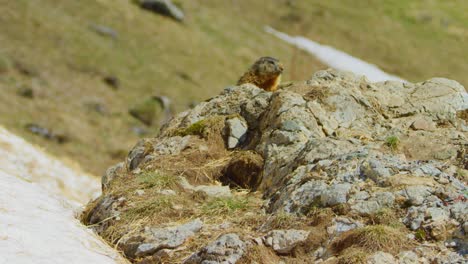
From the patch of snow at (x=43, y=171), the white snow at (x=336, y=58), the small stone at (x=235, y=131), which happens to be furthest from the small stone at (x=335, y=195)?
the white snow at (x=336, y=58)

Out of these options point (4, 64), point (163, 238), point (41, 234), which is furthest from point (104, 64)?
point (163, 238)

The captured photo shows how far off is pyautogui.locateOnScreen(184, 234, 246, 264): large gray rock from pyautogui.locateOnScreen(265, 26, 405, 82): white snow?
5997cm

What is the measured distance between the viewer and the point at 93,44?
58.6m

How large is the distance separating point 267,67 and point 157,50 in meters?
48.6

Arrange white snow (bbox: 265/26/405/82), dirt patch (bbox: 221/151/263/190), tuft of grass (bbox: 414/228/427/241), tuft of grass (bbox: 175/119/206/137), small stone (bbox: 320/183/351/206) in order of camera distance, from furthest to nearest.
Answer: white snow (bbox: 265/26/405/82) → tuft of grass (bbox: 175/119/206/137) → dirt patch (bbox: 221/151/263/190) → small stone (bbox: 320/183/351/206) → tuft of grass (bbox: 414/228/427/241)

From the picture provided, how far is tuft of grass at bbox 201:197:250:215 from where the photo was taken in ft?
34.1

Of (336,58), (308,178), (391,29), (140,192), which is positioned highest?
(308,178)

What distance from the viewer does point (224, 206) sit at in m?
10.5

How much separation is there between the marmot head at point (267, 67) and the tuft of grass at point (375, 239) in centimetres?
779

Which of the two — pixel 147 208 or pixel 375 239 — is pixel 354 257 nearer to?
pixel 375 239

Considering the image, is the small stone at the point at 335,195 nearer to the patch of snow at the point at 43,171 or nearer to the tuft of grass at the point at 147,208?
the tuft of grass at the point at 147,208

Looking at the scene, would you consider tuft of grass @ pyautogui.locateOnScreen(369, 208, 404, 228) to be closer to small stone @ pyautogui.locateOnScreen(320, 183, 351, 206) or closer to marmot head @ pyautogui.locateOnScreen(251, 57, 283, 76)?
small stone @ pyautogui.locateOnScreen(320, 183, 351, 206)

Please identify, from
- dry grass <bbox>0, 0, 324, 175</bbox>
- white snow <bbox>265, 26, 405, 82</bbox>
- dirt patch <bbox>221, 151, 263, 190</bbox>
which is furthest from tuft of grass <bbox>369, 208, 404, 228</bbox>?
white snow <bbox>265, 26, 405, 82</bbox>

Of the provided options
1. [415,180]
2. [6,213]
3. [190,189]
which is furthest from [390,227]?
[6,213]
